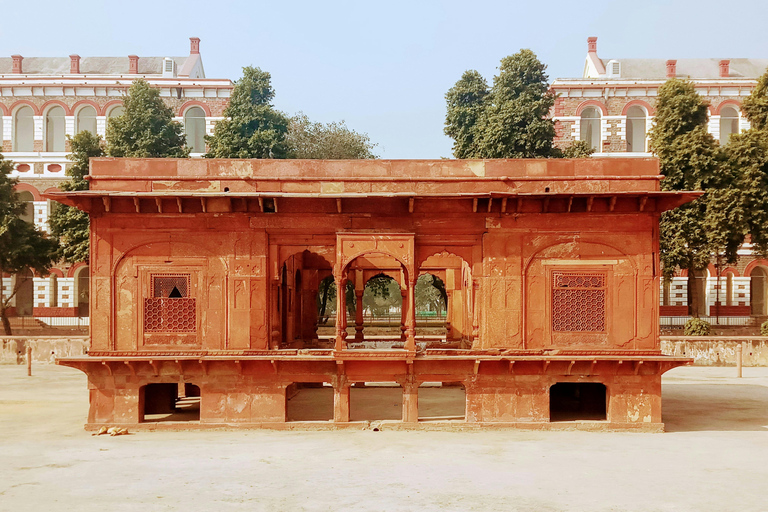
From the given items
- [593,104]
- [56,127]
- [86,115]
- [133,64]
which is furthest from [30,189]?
[593,104]

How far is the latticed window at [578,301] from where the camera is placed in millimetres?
17312

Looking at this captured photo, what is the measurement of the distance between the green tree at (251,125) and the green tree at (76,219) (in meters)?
6.12

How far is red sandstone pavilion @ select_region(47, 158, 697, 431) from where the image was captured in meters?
17.1

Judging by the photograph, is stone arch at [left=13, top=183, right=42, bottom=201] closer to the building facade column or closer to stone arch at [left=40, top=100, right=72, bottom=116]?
stone arch at [left=40, top=100, right=72, bottom=116]

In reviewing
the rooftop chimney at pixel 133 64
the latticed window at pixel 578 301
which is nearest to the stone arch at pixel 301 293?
the latticed window at pixel 578 301

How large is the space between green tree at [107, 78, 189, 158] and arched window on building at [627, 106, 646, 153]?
25993 millimetres

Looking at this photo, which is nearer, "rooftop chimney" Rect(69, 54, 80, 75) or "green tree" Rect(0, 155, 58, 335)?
"green tree" Rect(0, 155, 58, 335)

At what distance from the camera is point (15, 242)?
34.7m

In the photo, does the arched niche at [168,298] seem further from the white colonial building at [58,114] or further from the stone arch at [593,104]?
the stone arch at [593,104]

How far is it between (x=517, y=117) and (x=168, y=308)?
24472 mm

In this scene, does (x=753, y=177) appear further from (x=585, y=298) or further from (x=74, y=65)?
(x=74, y=65)

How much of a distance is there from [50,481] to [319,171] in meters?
8.72

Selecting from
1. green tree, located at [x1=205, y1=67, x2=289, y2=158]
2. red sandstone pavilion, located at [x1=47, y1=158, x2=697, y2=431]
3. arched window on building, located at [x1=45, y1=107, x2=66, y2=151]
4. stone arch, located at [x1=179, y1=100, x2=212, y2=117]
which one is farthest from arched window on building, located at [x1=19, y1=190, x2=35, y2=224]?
red sandstone pavilion, located at [x1=47, y1=158, x2=697, y2=431]

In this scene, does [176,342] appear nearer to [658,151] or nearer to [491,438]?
[491,438]
